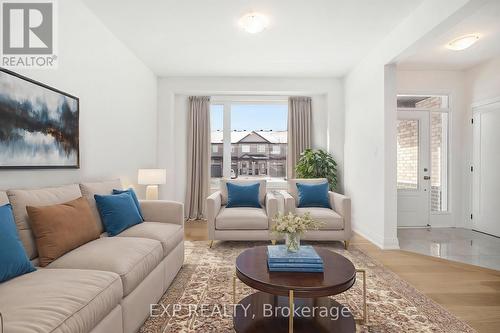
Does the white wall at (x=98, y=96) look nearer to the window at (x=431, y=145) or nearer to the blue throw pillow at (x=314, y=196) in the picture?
the blue throw pillow at (x=314, y=196)

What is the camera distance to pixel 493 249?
3.64m

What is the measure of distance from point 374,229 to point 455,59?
3018 mm

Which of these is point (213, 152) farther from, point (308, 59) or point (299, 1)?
point (299, 1)

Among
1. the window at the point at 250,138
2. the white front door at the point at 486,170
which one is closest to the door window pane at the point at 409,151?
the white front door at the point at 486,170

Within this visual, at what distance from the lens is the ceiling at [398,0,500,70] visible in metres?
3.07

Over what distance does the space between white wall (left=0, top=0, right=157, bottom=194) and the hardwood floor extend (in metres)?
3.47

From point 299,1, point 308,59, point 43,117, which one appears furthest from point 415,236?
point 43,117

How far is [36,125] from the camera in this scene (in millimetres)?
2264

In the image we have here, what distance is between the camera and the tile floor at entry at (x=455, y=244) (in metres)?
3.27

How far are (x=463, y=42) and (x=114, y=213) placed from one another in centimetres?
470

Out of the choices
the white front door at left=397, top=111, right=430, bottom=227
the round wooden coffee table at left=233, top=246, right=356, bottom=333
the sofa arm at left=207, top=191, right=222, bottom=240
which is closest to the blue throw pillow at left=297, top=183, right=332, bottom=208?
the sofa arm at left=207, top=191, right=222, bottom=240

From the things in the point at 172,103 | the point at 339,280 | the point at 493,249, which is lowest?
the point at 493,249

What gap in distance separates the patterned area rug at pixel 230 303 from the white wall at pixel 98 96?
1499mm

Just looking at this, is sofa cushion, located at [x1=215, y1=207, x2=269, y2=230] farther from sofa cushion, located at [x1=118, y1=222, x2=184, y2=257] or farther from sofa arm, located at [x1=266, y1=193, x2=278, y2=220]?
sofa cushion, located at [x1=118, y1=222, x2=184, y2=257]
